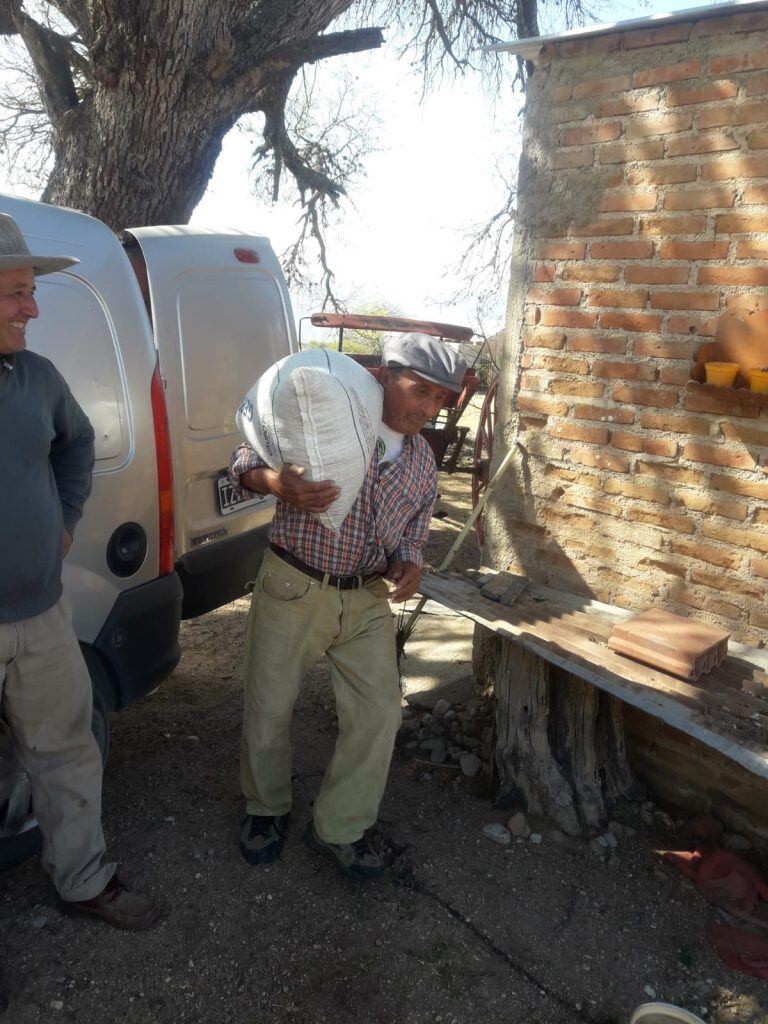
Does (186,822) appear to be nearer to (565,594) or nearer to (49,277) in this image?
(565,594)

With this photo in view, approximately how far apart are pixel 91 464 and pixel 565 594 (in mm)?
2058

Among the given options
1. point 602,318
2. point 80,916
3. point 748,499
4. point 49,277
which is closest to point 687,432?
point 748,499

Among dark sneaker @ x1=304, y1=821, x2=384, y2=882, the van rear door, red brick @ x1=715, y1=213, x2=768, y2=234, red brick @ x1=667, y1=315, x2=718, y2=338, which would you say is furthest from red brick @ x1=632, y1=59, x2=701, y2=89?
dark sneaker @ x1=304, y1=821, x2=384, y2=882

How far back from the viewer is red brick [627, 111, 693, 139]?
297cm

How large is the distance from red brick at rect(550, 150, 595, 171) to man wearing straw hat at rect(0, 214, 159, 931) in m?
2.06

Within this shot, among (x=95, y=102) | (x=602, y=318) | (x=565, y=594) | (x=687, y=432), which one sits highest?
(x=95, y=102)

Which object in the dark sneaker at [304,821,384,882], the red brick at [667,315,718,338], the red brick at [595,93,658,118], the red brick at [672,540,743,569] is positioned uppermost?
the red brick at [595,93,658,118]

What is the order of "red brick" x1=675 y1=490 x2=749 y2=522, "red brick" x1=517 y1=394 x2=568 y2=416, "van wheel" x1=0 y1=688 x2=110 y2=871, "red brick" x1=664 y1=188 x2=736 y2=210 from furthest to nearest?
"red brick" x1=517 y1=394 x2=568 y2=416 → "red brick" x1=675 y1=490 x2=749 y2=522 → "red brick" x1=664 y1=188 x2=736 y2=210 → "van wheel" x1=0 y1=688 x2=110 y2=871

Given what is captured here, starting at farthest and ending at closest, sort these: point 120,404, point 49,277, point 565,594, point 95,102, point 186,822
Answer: point 95,102 < point 565,594 < point 186,822 < point 120,404 < point 49,277

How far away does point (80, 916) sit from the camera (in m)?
2.49

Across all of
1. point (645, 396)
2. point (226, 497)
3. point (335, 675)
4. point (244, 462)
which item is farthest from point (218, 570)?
point (645, 396)

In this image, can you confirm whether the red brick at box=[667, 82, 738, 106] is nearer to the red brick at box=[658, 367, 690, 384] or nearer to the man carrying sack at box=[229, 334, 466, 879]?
the red brick at box=[658, 367, 690, 384]

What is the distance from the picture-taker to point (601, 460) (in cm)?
334

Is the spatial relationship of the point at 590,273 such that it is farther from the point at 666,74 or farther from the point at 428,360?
the point at 428,360
